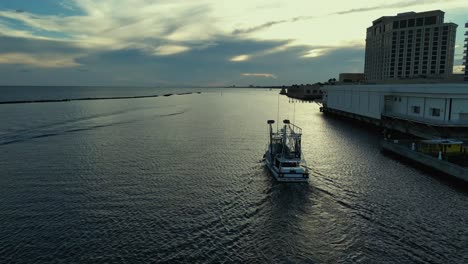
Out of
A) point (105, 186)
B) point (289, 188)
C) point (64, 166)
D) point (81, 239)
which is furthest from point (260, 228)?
point (64, 166)

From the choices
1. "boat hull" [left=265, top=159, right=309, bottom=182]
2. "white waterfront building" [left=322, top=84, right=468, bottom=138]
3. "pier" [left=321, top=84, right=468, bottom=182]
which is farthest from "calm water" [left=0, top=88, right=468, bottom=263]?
"white waterfront building" [left=322, top=84, right=468, bottom=138]

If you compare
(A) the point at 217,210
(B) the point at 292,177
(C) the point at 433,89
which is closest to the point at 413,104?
(C) the point at 433,89

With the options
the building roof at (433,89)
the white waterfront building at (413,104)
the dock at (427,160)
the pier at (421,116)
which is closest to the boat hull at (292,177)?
the dock at (427,160)

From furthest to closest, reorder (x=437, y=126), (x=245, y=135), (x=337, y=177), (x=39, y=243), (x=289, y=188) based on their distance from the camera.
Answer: (x=245, y=135) < (x=437, y=126) < (x=337, y=177) < (x=289, y=188) < (x=39, y=243)

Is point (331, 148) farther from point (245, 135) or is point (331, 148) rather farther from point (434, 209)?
point (434, 209)

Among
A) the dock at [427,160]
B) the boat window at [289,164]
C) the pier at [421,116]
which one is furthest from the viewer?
the pier at [421,116]

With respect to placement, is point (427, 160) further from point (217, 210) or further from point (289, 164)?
point (217, 210)

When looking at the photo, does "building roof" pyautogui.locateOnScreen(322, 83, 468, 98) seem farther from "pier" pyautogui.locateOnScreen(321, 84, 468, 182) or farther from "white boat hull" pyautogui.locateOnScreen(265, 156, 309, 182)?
"white boat hull" pyautogui.locateOnScreen(265, 156, 309, 182)

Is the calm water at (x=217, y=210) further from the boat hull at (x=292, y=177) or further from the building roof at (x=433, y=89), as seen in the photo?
the building roof at (x=433, y=89)
